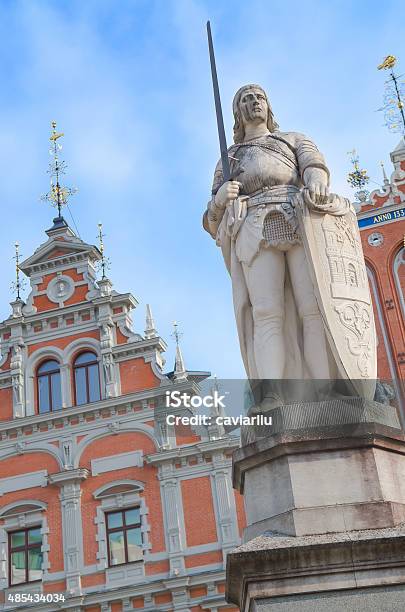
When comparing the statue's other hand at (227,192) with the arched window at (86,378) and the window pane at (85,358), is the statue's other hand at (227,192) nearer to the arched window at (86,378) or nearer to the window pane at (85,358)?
the arched window at (86,378)

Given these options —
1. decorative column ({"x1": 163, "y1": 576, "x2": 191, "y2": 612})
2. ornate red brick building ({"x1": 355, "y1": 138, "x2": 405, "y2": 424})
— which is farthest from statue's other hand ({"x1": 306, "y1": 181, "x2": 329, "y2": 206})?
decorative column ({"x1": 163, "y1": 576, "x2": 191, "y2": 612})

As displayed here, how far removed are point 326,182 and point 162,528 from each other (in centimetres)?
1347

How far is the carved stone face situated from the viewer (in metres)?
5.09

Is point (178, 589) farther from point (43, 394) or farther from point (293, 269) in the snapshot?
point (293, 269)

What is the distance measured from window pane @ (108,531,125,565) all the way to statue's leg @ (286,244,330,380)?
44.9ft

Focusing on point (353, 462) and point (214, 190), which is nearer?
point (353, 462)

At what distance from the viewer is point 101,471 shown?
707 inches

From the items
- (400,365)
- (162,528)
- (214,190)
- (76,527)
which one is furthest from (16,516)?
(214,190)

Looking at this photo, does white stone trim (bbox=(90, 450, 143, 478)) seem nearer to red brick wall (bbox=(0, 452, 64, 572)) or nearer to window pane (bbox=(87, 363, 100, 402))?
red brick wall (bbox=(0, 452, 64, 572))

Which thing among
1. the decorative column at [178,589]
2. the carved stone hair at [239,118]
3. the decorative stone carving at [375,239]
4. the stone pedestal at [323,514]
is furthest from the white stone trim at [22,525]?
the stone pedestal at [323,514]

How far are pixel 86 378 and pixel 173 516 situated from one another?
138 inches

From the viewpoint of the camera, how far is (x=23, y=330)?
19.8 metres

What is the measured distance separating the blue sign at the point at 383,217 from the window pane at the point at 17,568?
897cm

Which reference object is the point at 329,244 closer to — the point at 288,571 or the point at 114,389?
the point at 288,571
